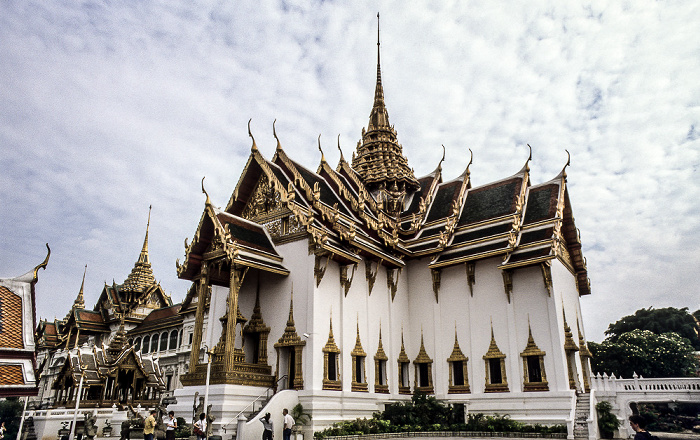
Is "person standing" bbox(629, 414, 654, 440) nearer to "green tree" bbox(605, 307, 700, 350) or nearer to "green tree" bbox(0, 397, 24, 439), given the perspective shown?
"green tree" bbox(0, 397, 24, 439)

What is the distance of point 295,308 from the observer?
14.2 m

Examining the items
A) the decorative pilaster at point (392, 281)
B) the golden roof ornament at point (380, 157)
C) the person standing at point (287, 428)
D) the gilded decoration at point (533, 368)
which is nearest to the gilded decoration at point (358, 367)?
the decorative pilaster at point (392, 281)

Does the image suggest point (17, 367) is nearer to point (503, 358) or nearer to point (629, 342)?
point (503, 358)

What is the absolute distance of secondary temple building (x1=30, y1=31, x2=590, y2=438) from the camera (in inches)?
531

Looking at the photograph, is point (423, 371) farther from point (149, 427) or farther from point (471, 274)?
point (149, 427)

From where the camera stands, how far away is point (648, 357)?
2966cm

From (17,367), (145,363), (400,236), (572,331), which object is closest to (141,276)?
(145,363)

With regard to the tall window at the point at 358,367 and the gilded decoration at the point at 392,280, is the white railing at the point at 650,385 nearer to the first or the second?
the gilded decoration at the point at 392,280

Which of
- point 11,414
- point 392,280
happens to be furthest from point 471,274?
point 11,414

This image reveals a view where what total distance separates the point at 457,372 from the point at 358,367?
3259mm

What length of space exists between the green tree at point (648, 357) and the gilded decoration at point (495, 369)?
18.1 metres

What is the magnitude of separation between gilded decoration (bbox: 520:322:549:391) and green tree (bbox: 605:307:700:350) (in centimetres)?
2505

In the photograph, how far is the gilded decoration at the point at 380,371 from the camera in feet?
50.3

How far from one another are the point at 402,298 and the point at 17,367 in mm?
12938
